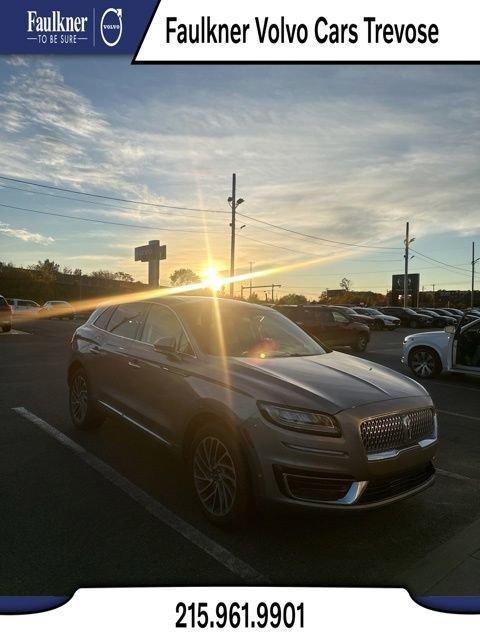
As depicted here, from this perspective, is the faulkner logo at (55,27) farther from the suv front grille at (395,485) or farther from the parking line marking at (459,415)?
the parking line marking at (459,415)

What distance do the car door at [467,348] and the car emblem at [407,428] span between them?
6.86 metres

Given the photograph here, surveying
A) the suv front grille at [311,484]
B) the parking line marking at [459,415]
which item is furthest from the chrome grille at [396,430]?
the parking line marking at [459,415]

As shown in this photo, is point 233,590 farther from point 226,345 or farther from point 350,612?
point 226,345

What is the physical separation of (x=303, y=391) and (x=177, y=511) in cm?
138

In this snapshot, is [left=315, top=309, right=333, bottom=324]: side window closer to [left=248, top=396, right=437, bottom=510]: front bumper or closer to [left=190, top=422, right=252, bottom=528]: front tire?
[left=190, top=422, right=252, bottom=528]: front tire

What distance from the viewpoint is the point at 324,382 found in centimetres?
335

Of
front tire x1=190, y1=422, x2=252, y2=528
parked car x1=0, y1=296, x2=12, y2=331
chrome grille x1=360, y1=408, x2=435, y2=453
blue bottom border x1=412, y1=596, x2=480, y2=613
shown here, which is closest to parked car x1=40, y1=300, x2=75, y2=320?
parked car x1=0, y1=296, x2=12, y2=331

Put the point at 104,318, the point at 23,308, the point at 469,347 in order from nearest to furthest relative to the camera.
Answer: the point at 104,318, the point at 469,347, the point at 23,308

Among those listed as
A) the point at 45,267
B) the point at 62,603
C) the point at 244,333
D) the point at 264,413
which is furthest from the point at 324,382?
the point at 45,267

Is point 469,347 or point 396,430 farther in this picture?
point 469,347

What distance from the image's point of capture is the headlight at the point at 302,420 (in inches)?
116

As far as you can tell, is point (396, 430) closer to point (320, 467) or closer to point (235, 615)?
point (320, 467)

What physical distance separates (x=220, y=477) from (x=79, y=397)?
2922 millimetres

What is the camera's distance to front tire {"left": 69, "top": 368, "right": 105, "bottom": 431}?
536 cm
